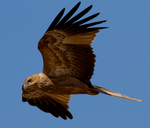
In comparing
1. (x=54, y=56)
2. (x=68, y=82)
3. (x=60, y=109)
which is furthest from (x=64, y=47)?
(x=60, y=109)

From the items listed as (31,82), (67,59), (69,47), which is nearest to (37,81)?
(31,82)

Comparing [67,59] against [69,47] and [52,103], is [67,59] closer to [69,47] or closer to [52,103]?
[69,47]

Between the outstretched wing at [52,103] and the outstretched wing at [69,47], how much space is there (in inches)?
50.0

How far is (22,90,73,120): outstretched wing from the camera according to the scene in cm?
1043

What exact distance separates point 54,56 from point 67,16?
3.89 ft

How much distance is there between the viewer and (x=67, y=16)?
29.0 ft

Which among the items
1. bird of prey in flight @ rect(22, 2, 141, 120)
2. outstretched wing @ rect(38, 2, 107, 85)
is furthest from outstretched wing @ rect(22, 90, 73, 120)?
outstretched wing @ rect(38, 2, 107, 85)

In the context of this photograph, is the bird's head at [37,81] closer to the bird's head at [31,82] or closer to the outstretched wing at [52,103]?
the bird's head at [31,82]

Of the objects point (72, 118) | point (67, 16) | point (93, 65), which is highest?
point (67, 16)

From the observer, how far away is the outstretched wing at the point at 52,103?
10430 millimetres

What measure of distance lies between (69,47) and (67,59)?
0.36 metres

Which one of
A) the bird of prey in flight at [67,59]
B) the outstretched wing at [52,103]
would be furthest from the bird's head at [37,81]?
the outstretched wing at [52,103]

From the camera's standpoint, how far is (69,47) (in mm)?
9227

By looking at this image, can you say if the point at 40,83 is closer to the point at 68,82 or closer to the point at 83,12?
the point at 68,82
